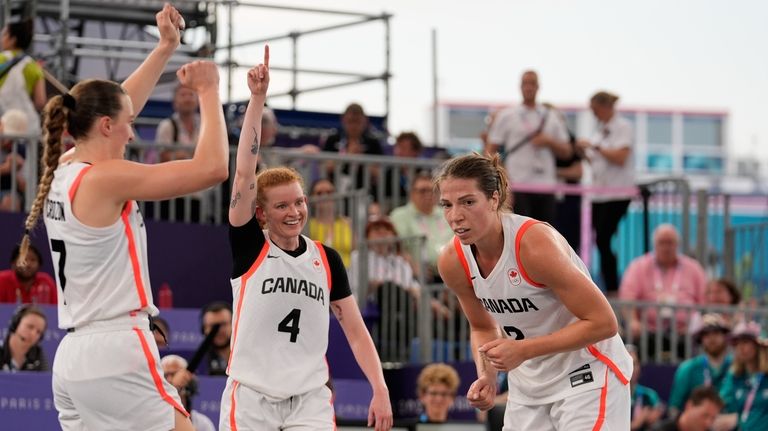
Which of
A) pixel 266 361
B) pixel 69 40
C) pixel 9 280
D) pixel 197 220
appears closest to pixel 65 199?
pixel 266 361

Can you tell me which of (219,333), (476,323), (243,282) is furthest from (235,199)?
(219,333)

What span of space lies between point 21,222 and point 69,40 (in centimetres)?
302

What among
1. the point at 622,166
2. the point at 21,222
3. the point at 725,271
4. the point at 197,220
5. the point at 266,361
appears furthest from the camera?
the point at 725,271

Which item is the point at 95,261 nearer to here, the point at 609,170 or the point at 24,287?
the point at 24,287

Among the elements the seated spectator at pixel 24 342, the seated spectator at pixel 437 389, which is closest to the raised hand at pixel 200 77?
the seated spectator at pixel 24 342

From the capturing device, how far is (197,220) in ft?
Answer: 40.8

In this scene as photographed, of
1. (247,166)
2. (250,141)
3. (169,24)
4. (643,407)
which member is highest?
(169,24)

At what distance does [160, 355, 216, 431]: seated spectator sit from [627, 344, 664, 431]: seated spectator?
11.8 feet

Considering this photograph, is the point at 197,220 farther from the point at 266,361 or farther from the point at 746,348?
the point at 266,361

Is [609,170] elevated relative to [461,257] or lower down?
elevated

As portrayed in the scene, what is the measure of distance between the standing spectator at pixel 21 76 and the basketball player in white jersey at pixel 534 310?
251 inches

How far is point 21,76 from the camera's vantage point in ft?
38.1

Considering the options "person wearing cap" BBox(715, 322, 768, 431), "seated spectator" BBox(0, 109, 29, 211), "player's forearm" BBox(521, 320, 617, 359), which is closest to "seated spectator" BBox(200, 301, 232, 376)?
"seated spectator" BBox(0, 109, 29, 211)

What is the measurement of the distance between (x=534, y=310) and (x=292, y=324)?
109 cm
